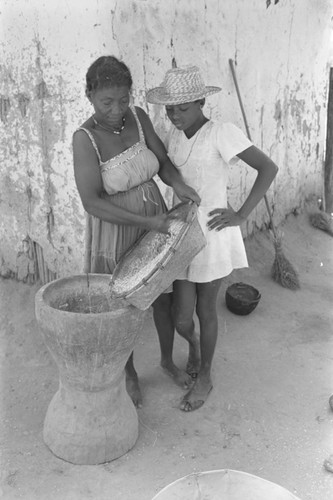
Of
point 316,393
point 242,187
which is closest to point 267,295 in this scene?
point 242,187

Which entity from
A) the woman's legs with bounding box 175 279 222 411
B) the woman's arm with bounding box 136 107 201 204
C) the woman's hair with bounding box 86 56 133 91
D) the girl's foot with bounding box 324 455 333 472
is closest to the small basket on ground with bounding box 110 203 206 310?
the woman's arm with bounding box 136 107 201 204

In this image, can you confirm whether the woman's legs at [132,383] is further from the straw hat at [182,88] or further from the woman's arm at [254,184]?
the straw hat at [182,88]

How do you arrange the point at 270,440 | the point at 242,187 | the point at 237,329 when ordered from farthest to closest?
the point at 242,187, the point at 237,329, the point at 270,440

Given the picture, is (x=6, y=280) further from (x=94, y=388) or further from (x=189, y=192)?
(x=189, y=192)

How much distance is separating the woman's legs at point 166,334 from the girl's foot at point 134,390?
0.75 ft

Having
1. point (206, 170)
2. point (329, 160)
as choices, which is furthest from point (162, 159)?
point (329, 160)

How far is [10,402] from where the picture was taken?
121 inches

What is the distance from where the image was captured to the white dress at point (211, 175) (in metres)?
2.55

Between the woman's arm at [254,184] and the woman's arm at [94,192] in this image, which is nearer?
the woman's arm at [94,192]

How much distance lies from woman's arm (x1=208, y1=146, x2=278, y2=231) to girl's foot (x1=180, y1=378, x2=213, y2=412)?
0.94 m

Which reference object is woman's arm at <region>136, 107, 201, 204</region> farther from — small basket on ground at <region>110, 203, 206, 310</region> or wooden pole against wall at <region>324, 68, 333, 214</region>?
wooden pole against wall at <region>324, 68, 333, 214</region>

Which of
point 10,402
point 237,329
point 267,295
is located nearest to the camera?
point 10,402

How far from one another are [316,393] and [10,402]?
174cm

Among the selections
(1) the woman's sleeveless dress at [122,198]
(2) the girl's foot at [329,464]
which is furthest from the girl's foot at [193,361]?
(2) the girl's foot at [329,464]
